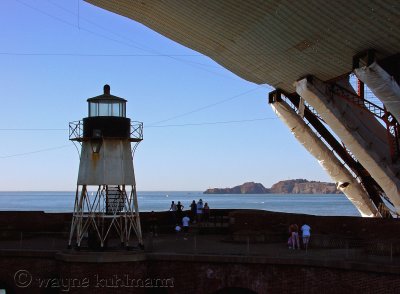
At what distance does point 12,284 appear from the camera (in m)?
25.0

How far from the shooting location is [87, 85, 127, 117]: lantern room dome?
2533cm

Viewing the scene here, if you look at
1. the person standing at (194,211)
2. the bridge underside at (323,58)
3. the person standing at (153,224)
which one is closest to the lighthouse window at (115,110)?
the bridge underside at (323,58)

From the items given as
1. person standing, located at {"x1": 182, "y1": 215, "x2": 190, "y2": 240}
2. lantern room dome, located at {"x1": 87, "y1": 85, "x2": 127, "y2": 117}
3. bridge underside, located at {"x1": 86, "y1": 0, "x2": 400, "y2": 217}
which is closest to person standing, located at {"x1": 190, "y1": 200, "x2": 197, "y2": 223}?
person standing, located at {"x1": 182, "y1": 215, "x2": 190, "y2": 240}

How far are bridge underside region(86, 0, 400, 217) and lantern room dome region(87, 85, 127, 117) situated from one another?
6718 mm

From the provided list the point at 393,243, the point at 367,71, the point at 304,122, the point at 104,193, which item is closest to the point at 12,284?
the point at 104,193

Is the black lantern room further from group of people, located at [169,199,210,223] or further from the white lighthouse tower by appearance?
group of people, located at [169,199,210,223]

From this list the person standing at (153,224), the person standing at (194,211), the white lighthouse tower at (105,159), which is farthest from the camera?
the person standing at (194,211)

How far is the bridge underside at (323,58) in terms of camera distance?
1094 inches

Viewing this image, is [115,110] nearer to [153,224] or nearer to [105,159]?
[105,159]

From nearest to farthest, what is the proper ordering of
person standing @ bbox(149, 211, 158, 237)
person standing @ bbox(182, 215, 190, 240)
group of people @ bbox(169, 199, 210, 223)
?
person standing @ bbox(182, 215, 190, 240) < person standing @ bbox(149, 211, 158, 237) < group of people @ bbox(169, 199, 210, 223)

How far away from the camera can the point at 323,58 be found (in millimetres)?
32250

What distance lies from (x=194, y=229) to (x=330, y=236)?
33.5ft

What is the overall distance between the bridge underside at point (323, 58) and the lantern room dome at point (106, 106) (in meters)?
6.72

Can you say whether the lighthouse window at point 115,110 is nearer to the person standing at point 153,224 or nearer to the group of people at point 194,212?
the person standing at point 153,224
